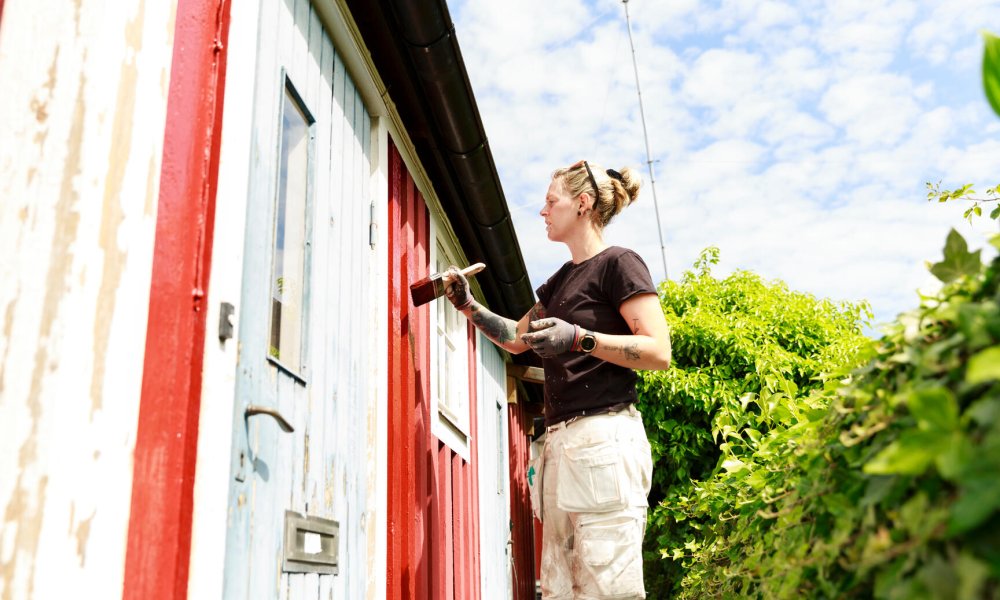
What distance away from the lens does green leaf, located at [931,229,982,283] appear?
898 millimetres

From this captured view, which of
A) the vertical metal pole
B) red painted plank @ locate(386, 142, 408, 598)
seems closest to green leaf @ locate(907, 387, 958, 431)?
red painted plank @ locate(386, 142, 408, 598)

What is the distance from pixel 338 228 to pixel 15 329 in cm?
127

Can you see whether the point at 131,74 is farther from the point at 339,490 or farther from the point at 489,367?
the point at 489,367

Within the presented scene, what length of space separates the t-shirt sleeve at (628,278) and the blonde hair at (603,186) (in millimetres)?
361

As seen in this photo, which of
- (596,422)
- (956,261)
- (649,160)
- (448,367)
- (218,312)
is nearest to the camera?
(956,261)

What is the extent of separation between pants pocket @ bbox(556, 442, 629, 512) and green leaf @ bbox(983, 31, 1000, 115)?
75.4 inches

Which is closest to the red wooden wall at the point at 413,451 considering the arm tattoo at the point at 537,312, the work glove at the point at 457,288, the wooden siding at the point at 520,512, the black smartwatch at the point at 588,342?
the work glove at the point at 457,288

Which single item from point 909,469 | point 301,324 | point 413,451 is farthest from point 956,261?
point 413,451

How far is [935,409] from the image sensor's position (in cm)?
61

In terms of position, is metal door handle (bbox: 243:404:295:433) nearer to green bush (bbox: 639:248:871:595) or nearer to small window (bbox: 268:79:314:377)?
small window (bbox: 268:79:314:377)

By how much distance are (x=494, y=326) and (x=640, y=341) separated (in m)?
0.75

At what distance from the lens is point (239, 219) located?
1.63 meters

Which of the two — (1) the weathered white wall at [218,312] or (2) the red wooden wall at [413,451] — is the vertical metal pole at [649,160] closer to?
(2) the red wooden wall at [413,451]

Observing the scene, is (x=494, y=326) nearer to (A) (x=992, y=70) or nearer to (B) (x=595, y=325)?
(B) (x=595, y=325)
